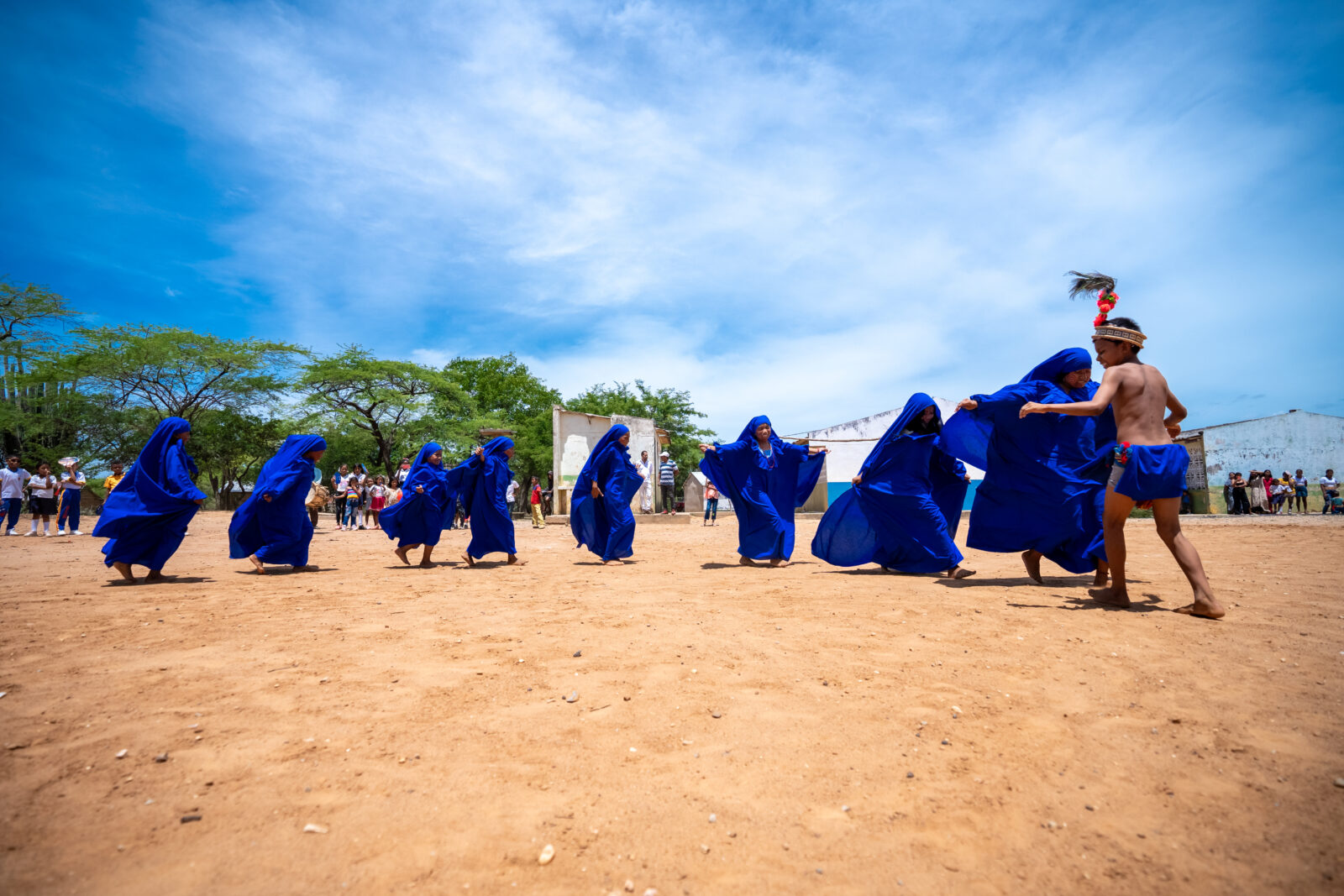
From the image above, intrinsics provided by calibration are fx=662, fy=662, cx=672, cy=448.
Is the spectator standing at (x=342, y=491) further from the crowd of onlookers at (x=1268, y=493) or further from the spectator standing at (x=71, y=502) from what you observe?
the crowd of onlookers at (x=1268, y=493)

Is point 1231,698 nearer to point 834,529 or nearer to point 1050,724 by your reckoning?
point 1050,724

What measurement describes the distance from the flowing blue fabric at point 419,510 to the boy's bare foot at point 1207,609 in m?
7.00

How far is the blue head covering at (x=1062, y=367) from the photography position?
512cm

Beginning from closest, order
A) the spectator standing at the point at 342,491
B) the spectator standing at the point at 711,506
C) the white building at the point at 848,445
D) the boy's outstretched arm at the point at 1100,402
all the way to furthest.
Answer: the boy's outstretched arm at the point at 1100,402 < the spectator standing at the point at 342,491 < the spectator standing at the point at 711,506 < the white building at the point at 848,445

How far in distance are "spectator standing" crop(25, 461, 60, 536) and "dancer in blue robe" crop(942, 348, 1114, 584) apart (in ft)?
54.4

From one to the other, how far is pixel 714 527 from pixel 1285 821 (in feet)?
48.8

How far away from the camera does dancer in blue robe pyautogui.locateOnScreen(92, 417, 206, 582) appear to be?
246 inches

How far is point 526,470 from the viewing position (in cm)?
3791

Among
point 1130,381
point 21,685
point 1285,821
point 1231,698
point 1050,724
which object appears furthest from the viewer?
point 1130,381

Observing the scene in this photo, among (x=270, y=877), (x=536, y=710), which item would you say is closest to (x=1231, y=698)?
(x=536, y=710)

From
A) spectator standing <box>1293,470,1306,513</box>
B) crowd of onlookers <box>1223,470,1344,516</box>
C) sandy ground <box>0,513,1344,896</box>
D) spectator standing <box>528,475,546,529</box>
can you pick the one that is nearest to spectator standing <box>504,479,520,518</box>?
spectator standing <box>528,475,546,529</box>

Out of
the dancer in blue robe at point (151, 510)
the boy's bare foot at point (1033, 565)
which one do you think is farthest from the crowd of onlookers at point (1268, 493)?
the dancer in blue robe at point (151, 510)

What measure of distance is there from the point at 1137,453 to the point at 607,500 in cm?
571

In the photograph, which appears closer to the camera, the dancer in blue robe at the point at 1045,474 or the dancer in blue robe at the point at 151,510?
the dancer in blue robe at the point at 1045,474
